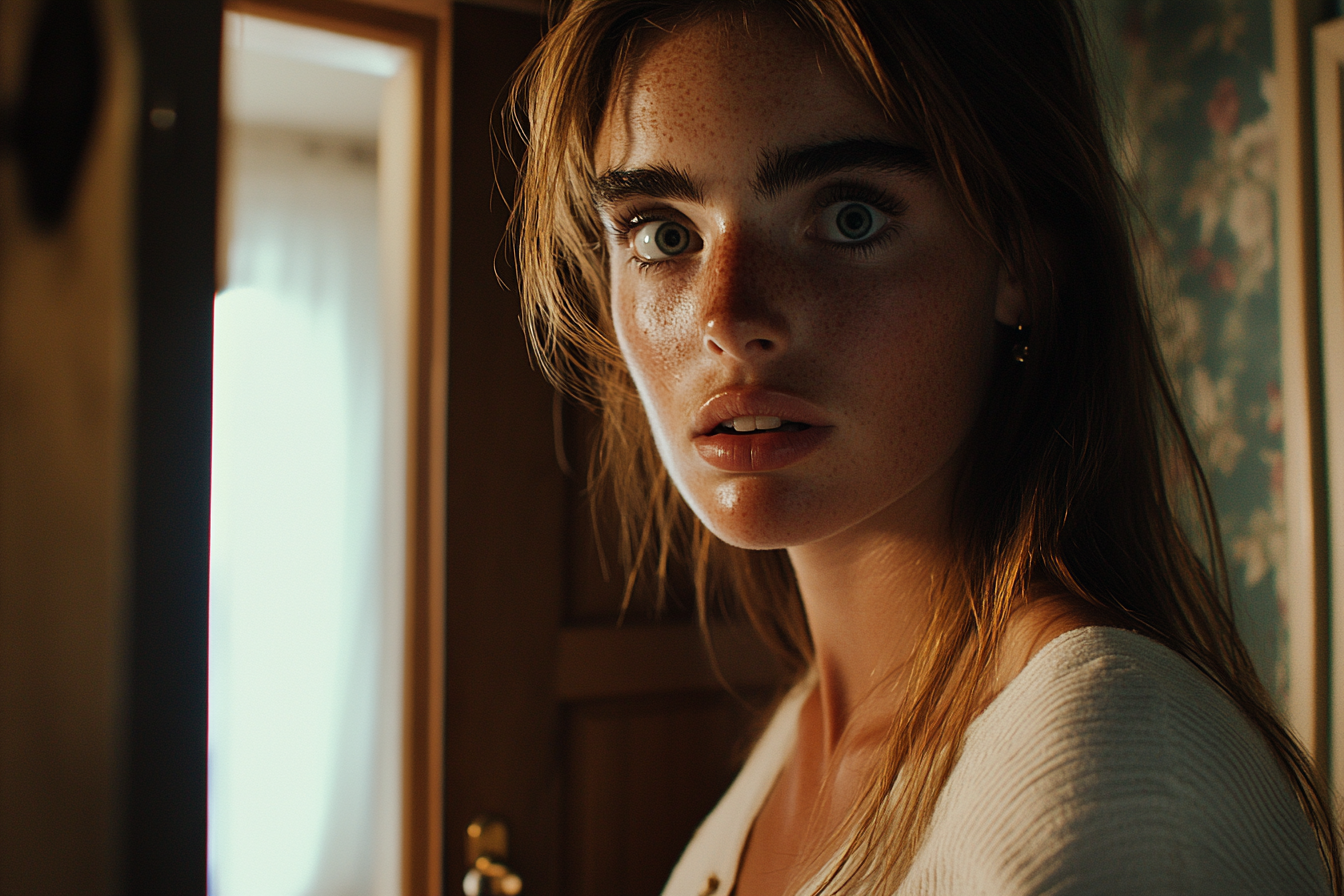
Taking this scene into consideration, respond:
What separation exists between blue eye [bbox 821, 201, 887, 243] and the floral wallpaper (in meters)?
0.74

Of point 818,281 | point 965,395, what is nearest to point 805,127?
point 818,281

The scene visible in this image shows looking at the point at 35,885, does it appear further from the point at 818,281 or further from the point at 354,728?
the point at 354,728

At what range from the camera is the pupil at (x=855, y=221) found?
1.82 ft

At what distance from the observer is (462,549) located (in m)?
1.21

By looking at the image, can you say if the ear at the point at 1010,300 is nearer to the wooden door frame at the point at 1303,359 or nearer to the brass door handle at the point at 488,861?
the wooden door frame at the point at 1303,359

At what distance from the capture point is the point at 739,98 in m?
0.56

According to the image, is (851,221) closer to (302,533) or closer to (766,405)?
(766,405)

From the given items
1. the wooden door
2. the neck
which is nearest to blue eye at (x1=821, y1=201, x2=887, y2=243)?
the neck

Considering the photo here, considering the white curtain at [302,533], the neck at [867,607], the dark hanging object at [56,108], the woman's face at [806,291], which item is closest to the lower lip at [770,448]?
the woman's face at [806,291]

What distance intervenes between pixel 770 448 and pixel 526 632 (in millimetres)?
799

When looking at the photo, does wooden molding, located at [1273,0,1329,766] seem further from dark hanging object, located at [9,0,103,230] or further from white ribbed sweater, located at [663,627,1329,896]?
dark hanging object, located at [9,0,103,230]

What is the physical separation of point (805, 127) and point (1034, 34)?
20cm

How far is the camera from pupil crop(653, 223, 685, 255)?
0.64 metres

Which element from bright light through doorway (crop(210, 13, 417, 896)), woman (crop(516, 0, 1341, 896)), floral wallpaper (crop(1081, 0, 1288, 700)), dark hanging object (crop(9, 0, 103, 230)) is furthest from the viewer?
bright light through doorway (crop(210, 13, 417, 896))
